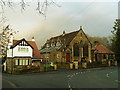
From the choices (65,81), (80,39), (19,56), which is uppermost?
(80,39)

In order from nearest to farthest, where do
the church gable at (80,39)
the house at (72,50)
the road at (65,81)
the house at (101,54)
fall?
the road at (65,81)
the house at (72,50)
the church gable at (80,39)
the house at (101,54)

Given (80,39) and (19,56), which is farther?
(80,39)

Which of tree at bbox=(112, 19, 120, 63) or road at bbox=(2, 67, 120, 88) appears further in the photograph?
tree at bbox=(112, 19, 120, 63)

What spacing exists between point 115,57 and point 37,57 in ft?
91.1

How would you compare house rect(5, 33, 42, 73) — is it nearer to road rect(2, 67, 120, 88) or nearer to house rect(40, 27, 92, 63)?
house rect(40, 27, 92, 63)

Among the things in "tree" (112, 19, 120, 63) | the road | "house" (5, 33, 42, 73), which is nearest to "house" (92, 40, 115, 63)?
"tree" (112, 19, 120, 63)

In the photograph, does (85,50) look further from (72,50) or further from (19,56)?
(19,56)

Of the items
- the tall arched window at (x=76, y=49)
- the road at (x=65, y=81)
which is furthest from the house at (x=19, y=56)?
the tall arched window at (x=76, y=49)

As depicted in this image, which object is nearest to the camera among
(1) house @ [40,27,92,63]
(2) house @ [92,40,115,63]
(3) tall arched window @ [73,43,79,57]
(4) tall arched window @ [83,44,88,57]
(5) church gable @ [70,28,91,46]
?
(1) house @ [40,27,92,63]

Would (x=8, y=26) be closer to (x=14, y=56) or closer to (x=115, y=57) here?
(x=14, y=56)

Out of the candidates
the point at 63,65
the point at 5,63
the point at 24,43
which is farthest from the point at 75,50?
the point at 5,63

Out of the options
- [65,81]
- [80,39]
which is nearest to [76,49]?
[80,39]

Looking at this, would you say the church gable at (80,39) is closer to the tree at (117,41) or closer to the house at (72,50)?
the house at (72,50)

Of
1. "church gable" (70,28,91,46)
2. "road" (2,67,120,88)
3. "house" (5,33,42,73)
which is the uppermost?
"church gable" (70,28,91,46)
